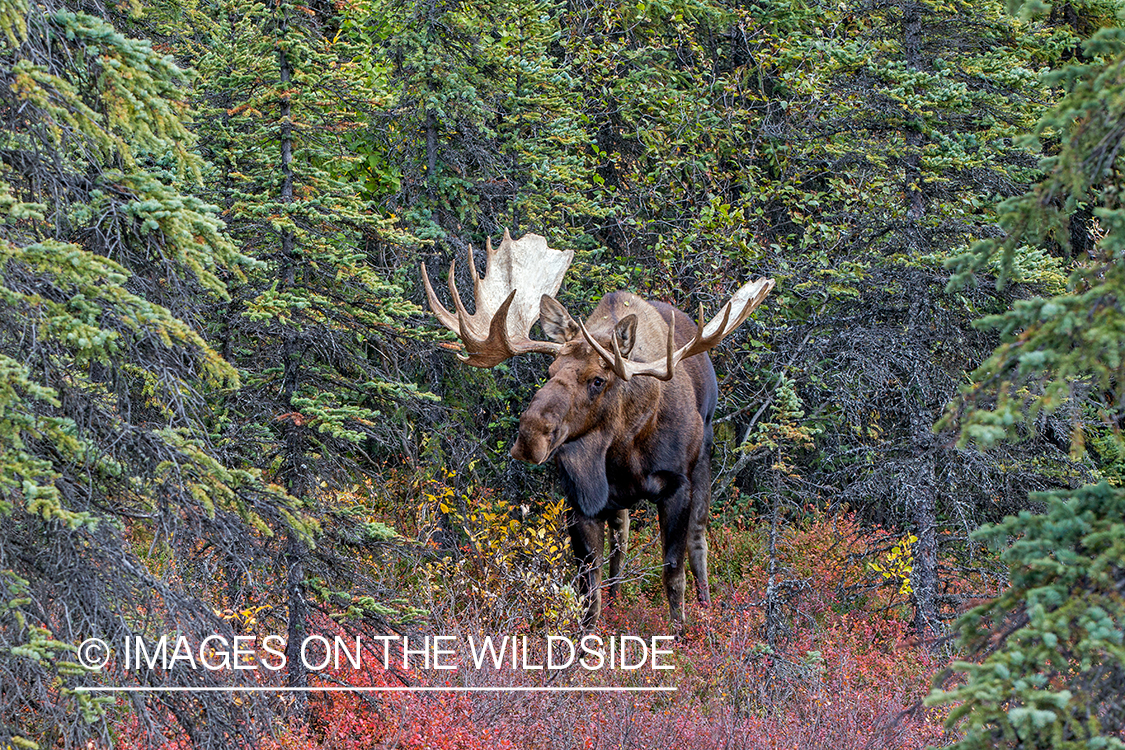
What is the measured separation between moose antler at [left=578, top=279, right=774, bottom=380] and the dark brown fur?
20 cm

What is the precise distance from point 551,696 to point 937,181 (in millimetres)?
5149

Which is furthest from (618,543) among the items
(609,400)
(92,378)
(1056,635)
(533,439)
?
(1056,635)

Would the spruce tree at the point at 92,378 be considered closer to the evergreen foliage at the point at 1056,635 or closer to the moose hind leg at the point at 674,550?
the evergreen foliage at the point at 1056,635

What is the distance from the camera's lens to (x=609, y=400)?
8.09 m

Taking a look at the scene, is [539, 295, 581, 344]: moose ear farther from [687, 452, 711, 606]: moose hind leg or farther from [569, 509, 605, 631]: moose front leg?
[687, 452, 711, 606]: moose hind leg

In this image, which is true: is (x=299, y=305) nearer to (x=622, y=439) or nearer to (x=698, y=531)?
(x=622, y=439)

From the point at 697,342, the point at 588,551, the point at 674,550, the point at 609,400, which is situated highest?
the point at 697,342

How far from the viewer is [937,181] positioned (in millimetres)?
8609

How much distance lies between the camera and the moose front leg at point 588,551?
8.04 m

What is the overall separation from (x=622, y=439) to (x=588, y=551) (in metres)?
0.90

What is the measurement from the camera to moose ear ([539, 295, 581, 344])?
825cm

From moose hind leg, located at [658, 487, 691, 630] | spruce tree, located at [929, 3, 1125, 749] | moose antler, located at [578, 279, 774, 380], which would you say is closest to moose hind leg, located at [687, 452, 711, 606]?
moose hind leg, located at [658, 487, 691, 630]

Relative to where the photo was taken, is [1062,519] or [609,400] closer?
[1062,519]

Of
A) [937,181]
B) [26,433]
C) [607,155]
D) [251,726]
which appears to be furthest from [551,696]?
[607,155]
